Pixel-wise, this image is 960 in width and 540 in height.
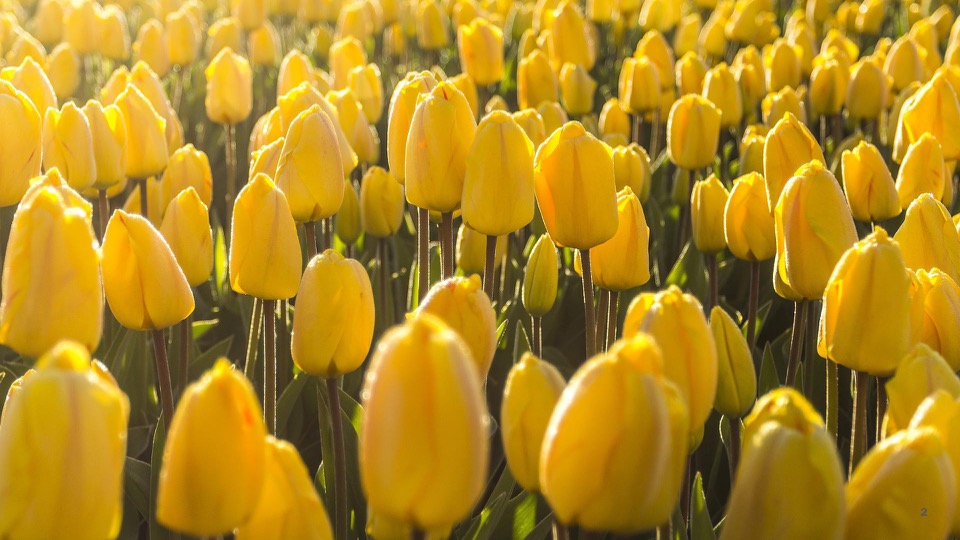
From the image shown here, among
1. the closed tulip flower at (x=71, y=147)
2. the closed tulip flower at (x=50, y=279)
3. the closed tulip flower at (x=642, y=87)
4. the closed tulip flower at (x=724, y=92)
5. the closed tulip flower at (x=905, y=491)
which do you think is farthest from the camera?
the closed tulip flower at (x=642, y=87)

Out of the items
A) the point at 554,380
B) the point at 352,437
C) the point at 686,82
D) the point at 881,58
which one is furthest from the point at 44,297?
the point at 881,58

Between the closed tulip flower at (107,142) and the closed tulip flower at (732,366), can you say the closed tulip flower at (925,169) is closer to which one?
the closed tulip flower at (732,366)

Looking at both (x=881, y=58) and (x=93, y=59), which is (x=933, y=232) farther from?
(x=93, y=59)

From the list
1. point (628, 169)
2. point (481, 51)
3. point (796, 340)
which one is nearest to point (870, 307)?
point (796, 340)

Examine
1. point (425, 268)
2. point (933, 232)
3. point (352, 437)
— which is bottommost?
point (352, 437)

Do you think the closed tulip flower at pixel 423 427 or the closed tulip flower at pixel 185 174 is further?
the closed tulip flower at pixel 185 174

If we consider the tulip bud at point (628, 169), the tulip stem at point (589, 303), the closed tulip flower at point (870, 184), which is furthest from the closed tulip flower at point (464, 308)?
the tulip bud at point (628, 169)
